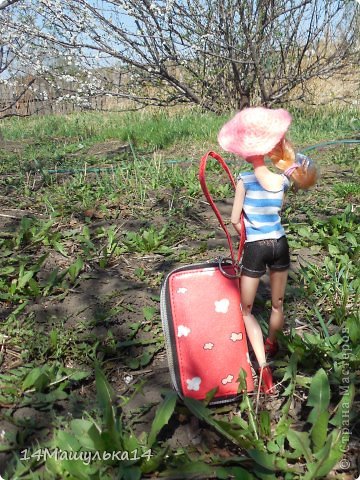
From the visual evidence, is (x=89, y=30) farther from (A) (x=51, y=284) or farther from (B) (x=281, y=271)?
(B) (x=281, y=271)

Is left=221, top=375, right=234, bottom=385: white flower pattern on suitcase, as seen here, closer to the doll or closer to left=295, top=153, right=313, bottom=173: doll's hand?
the doll

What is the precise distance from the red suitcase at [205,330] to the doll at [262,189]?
2.4 inches

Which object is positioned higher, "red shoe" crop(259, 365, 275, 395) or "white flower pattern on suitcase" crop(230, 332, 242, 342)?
"white flower pattern on suitcase" crop(230, 332, 242, 342)

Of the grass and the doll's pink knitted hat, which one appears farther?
the doll's pink knitted hat

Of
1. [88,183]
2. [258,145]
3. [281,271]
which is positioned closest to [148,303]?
[281,271]

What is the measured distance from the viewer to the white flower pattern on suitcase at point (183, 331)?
174 cm

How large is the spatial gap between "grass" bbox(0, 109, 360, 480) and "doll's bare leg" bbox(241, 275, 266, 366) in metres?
0.12

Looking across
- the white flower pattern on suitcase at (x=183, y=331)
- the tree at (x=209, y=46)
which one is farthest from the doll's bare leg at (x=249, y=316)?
the tree at (x=209, y=46)

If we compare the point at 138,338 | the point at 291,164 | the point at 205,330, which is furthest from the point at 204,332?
the point at 291,164

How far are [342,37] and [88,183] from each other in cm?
553

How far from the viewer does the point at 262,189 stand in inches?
67.7

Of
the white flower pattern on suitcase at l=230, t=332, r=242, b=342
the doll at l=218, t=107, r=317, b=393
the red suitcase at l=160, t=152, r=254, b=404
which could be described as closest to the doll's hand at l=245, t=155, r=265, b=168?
the doll at l=218, t=107, r=317, b=393

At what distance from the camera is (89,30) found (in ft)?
21.1

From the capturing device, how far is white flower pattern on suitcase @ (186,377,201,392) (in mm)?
1721
